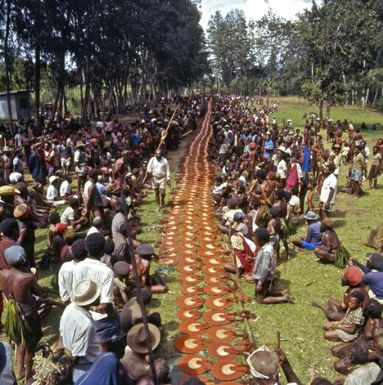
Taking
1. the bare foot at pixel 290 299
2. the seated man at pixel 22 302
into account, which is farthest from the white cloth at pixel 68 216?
the bare foot at pixel 290 299

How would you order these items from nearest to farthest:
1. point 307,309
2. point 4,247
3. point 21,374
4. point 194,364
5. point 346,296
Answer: point 21,374 < point 194,364 < point 4,247 < point 346,296 < point 307,309

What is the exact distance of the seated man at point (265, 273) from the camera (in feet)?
21.3

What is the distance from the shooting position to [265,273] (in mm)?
6480

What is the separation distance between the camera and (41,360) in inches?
135

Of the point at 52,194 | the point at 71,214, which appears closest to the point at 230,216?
the point at 71,214

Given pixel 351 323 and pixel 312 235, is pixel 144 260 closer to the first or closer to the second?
pixel 351 323

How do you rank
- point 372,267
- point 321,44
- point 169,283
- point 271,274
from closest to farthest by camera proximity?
point 372,267 < point 271,274 < point 169,283 < point 321,44

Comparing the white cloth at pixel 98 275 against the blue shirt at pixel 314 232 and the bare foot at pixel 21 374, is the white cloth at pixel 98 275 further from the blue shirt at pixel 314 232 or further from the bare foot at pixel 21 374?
the blue shirt at pixel 314 232

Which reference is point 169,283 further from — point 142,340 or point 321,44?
point 321,44

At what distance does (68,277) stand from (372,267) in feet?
13.6

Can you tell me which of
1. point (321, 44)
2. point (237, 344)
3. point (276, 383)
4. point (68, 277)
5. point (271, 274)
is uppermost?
point (321, 44)

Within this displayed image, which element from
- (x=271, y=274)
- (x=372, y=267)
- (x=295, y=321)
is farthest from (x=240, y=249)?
(x=372, y=267)

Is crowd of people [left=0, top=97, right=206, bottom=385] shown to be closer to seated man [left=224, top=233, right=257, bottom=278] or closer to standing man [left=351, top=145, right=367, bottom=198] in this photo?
seated man [left=224, top=233, right=257, bottom=278]

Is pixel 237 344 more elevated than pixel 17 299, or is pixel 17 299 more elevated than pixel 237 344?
pixel 17 299
